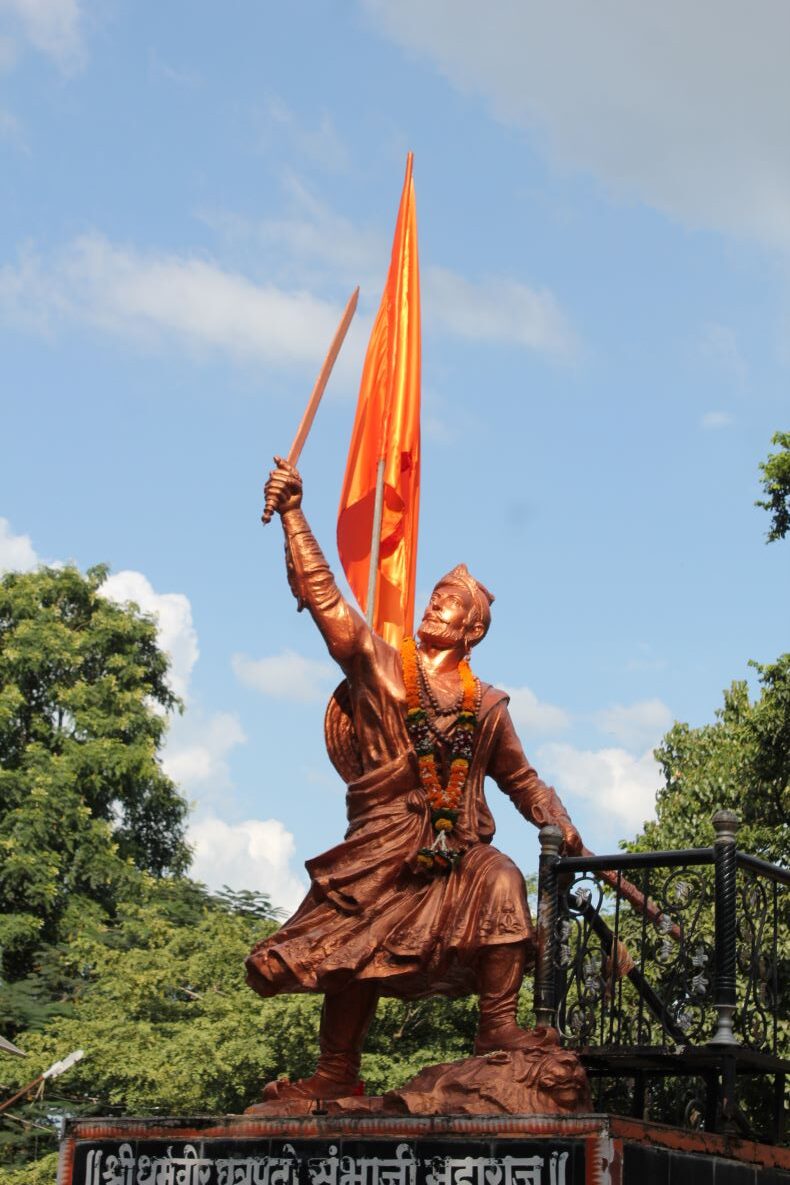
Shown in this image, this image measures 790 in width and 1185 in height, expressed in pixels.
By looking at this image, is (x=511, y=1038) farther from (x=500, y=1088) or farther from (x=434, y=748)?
(x=434, y=748)

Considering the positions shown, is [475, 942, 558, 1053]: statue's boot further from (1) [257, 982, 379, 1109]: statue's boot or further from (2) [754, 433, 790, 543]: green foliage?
(2) [754, 433, 790, 543]: green foliage

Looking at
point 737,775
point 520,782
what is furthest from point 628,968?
point 737,775

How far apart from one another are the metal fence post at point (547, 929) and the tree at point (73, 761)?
16692mm

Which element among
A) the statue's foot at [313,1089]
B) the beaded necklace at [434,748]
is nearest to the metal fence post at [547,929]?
the beaded necklace at [434,748]

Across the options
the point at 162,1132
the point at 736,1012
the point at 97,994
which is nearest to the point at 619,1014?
the point at 736,1012

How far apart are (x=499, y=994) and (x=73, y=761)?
18.1m

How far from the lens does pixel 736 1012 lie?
6516mm

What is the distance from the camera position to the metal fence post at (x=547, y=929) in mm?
6574

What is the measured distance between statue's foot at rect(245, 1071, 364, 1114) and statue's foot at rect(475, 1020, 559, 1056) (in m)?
0.56

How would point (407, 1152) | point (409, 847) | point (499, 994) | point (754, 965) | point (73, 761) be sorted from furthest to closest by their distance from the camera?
point (73, 761) < point (409, 847) < point (754, 965) < point (499, 994) < point (407, 1152)

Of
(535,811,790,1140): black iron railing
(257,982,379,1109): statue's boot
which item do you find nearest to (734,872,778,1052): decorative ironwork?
(535,811,790,1140): black iron railing

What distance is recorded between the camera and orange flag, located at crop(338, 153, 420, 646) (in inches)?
317

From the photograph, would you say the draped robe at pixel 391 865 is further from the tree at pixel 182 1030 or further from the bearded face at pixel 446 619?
the tree at pixel 182 1030

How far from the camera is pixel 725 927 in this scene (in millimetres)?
6246
